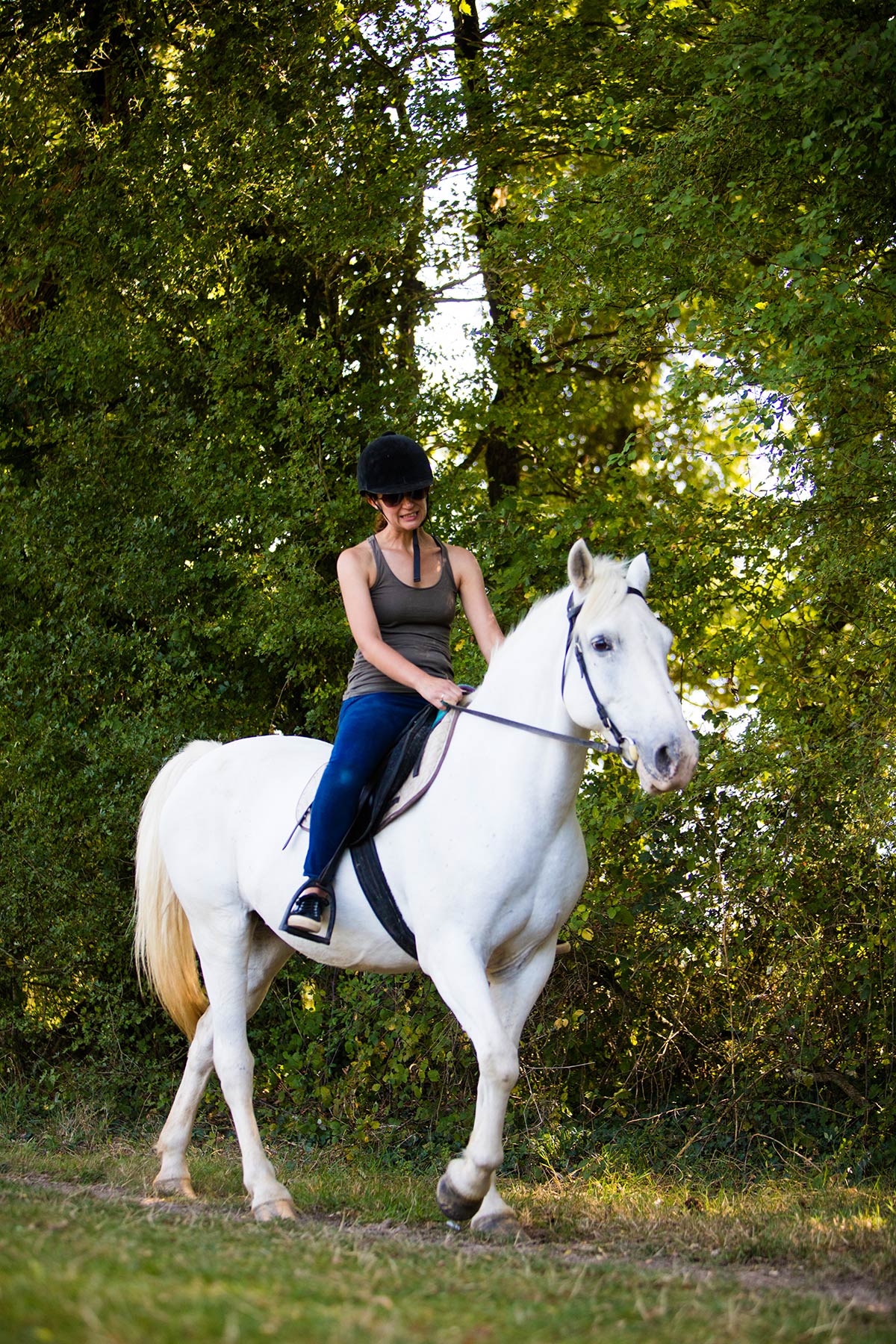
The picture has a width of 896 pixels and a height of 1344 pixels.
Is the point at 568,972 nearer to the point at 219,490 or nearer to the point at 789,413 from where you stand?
the point at 789,413

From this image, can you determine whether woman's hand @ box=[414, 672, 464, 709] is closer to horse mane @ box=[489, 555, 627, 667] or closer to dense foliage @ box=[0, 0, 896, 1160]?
horse mane @ box=[489, 555, 627, 667]

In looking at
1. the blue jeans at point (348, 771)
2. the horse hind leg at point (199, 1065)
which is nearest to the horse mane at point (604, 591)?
the blue jeans at point (348, 771)

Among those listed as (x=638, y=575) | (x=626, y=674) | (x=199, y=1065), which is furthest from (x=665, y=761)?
(x=199, y=1065)

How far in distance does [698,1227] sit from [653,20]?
6.95 meters

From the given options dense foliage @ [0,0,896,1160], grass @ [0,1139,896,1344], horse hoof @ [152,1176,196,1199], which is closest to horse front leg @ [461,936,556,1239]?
grass @ [0,1139,896,1344]

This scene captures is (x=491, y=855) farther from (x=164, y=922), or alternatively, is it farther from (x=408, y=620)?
(x=164, y=922)

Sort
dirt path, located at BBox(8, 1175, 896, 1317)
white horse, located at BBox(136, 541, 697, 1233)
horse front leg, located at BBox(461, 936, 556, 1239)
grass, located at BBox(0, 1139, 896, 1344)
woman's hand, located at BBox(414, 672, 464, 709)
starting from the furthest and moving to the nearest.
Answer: woman's hand, located at BBox(414, 672, 464, 709) < horse front leg, located at BBox(461, 936, 556, 1239) < white horse, located at BBox(136, 541, 697, 1233) < dirt path, located at BBox(8, 1175, 896, 1317) < grass, located at BBox(0, 1139, 896, 1344)

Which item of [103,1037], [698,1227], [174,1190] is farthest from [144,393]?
[698,1227]

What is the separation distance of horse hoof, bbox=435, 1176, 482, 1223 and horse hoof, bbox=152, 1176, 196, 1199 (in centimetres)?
165

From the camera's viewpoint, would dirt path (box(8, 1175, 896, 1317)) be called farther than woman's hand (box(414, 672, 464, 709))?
No

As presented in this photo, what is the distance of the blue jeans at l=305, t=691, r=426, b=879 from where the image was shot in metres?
4.75

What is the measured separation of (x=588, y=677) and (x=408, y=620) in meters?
1.13

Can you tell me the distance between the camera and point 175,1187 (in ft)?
18.3

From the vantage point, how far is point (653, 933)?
23.5 ft
